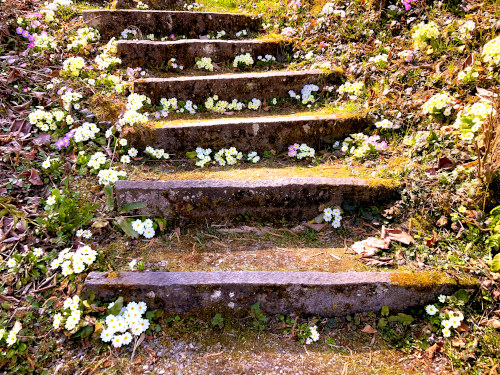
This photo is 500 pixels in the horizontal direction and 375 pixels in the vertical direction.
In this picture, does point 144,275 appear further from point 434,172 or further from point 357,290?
point 434,172

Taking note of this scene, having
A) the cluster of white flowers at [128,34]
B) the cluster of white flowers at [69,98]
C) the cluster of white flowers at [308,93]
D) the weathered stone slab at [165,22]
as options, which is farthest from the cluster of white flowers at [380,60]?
the cluster of white flowers at [69,98]

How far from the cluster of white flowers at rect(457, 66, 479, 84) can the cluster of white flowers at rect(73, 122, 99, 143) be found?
3.39 metres

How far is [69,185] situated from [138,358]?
5.16ft

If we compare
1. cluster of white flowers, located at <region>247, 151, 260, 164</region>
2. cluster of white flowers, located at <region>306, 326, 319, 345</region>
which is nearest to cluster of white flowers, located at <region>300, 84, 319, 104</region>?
cluster of white flowers, located at <region>247, 151, 260, 164</region>

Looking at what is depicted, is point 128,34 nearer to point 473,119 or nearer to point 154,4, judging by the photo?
point 154,4

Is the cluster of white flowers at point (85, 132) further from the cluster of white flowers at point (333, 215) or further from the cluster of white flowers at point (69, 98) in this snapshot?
the cluster of white flowers at point (333, 215)

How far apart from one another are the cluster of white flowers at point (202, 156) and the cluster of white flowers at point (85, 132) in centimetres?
98

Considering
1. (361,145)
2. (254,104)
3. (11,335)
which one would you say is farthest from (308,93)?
(11,335)

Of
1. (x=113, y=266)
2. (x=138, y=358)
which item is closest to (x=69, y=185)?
(x=113, y=266)

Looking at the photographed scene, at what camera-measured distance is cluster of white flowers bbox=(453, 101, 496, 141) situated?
2.47 metres

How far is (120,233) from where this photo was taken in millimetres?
2547

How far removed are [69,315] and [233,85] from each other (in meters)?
2.70

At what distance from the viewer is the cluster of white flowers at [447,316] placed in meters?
2.03

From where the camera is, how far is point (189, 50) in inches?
155
